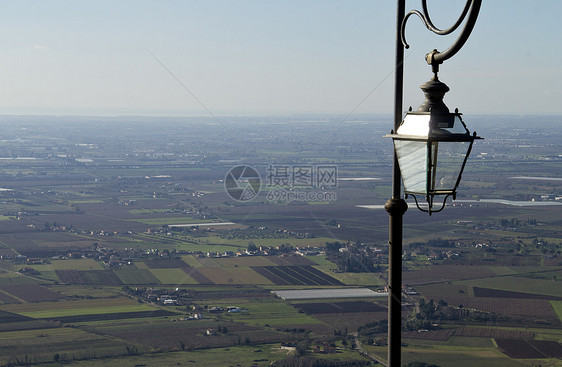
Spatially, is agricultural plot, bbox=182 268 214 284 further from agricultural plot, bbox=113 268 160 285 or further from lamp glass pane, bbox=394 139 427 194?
lamp glass pane, bbox=394 139 427 194

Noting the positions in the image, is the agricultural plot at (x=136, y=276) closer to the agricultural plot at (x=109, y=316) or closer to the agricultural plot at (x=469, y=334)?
the agricultural plot at (x=109, y=316)

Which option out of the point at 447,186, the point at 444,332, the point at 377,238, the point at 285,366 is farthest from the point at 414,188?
the point at 377,238

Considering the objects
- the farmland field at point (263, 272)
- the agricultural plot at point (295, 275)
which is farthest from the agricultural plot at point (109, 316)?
the agricultural plot at point (295, 275)

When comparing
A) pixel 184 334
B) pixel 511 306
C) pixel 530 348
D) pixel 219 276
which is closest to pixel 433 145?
pixel 530 348

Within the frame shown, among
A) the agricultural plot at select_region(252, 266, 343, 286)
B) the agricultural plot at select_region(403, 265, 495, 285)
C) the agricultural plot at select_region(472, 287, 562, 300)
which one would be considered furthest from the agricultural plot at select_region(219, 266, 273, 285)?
the agricultural plot at select_region(472, 287, 562, 300)

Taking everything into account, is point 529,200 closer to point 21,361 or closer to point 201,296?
point 201,296

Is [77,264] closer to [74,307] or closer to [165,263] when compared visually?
[165,263]

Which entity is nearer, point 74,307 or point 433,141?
point 433,141
